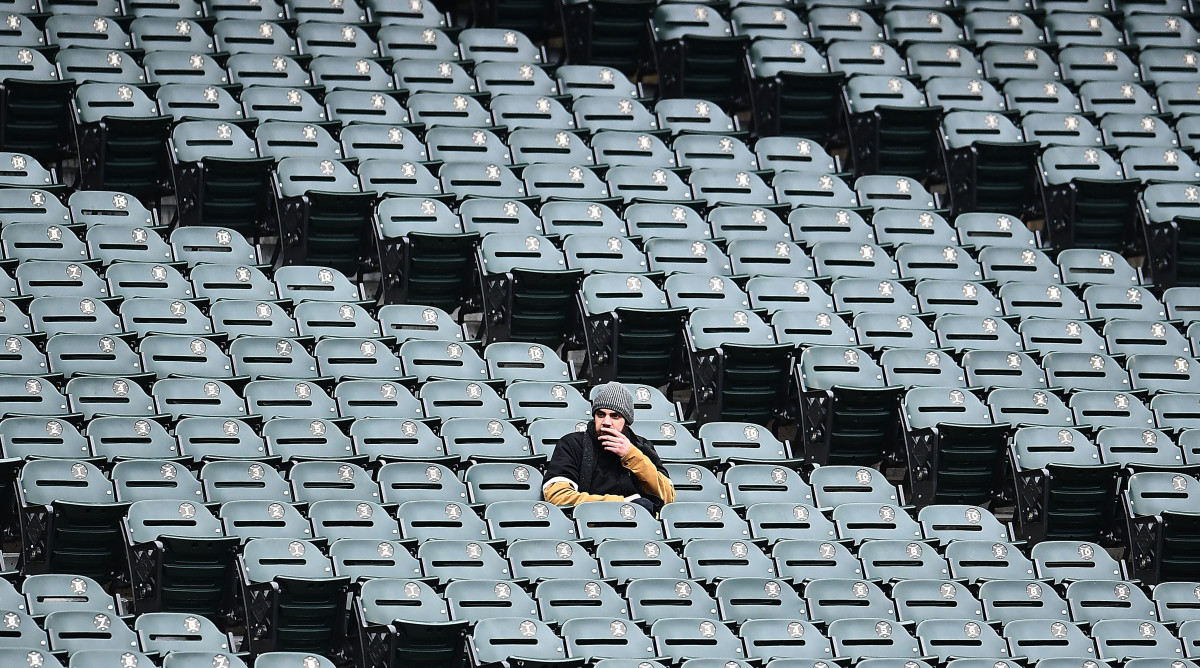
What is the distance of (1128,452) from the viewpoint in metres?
11.3

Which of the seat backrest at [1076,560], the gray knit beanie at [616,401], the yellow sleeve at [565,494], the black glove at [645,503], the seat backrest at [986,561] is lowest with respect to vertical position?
the seat backrest at [1076,560]

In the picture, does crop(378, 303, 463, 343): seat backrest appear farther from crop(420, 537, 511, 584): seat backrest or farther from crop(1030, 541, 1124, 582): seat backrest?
crop(1030, 541, 1124, 582): seat backrest

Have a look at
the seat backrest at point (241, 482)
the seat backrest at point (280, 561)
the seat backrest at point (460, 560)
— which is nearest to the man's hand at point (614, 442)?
the seat backrest at point (460, 560)

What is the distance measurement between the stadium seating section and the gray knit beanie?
0.54 metres

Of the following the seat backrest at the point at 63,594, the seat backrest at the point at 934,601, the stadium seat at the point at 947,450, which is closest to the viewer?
the seat backrest at the point at 63,594

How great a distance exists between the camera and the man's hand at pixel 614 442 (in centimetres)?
952

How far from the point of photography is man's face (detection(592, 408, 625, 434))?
955cm

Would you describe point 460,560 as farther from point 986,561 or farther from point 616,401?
point 986,561

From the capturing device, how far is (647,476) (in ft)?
31.9

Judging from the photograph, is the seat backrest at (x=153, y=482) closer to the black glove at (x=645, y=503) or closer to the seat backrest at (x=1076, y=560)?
the black glove at (x=645, y=503)

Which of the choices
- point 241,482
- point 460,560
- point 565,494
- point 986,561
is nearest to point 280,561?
point 241,482

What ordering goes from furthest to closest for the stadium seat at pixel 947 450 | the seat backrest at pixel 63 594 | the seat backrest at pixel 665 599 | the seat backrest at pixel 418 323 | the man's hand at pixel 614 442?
the seat backrest at pixel 418 323, the stadium seat at pixel 947 450, the man's hand at pixel 614 442, the seat backrest at pixel 665 599, the seat backrest at pixel 63 594

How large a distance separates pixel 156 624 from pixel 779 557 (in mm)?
3054

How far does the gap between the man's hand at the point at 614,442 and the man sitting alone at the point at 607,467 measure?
24 mm
